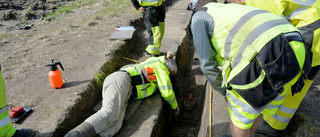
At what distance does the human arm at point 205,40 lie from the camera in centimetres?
205

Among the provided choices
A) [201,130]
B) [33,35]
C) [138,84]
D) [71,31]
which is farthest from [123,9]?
[201,130]

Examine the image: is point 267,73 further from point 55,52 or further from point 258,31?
point 55,52

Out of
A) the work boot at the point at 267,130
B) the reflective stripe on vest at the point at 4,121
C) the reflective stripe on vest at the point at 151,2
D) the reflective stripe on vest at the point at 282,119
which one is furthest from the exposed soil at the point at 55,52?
the reflective stripe on vest at the point at 282,119

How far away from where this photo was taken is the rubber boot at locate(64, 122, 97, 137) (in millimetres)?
2457

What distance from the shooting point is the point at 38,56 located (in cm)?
403

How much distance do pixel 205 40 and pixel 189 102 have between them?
2.86 metres

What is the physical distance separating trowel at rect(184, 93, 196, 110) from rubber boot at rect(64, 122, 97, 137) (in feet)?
7.91

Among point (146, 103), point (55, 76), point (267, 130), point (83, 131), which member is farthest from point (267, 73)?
point (55, 76)

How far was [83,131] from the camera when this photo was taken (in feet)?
8.29

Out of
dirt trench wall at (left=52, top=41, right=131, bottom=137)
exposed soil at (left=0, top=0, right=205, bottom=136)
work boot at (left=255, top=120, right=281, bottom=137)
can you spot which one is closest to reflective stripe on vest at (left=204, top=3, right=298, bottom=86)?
work boot at (left=255, top=120, right=281, bottom=137)

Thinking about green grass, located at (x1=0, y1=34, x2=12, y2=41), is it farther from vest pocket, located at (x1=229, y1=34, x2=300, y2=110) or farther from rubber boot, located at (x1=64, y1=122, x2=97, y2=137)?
vest pocket, located at (x1=229, y1=34, x2=300, y2=110)

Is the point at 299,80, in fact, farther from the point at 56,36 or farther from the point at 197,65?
the point at 56,36

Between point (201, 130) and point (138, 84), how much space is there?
1261mm

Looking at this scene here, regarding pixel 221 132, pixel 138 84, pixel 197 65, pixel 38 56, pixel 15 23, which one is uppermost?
pixel 15 23
